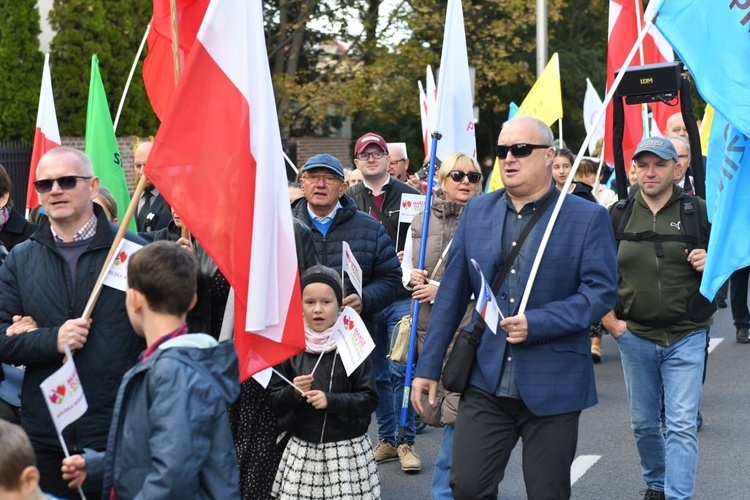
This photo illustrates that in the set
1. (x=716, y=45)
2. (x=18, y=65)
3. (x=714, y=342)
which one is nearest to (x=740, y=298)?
(x=714, y=342)

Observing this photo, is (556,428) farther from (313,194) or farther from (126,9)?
(126,9)

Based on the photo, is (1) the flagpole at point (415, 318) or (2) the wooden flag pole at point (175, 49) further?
(1) the flagpole at point (415, 318)

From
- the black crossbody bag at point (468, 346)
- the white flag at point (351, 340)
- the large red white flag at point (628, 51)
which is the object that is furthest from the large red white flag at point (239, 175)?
the large red white flag at point (628, 51)

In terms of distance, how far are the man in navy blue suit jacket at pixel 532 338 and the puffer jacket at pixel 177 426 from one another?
1444 mm

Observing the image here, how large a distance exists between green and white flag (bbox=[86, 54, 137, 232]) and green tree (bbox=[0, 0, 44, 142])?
11.9m

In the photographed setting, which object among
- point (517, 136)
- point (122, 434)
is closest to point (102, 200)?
point (517, 136)

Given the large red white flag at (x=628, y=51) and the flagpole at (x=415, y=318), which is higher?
the large red white flag at (x=628, y=51)

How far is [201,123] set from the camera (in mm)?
5133

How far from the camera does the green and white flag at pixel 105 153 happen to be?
9203 millimetres

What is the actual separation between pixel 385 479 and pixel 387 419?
552mm

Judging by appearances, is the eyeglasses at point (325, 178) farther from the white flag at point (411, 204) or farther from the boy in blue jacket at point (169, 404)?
the boy in blue jacket at point (169, 404)

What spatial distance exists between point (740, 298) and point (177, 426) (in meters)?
9.94

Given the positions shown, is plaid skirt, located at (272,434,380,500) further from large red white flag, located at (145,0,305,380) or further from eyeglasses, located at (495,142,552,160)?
eyeglasses, located at (495,142,552,160)

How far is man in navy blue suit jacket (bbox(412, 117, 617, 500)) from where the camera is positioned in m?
4.94
